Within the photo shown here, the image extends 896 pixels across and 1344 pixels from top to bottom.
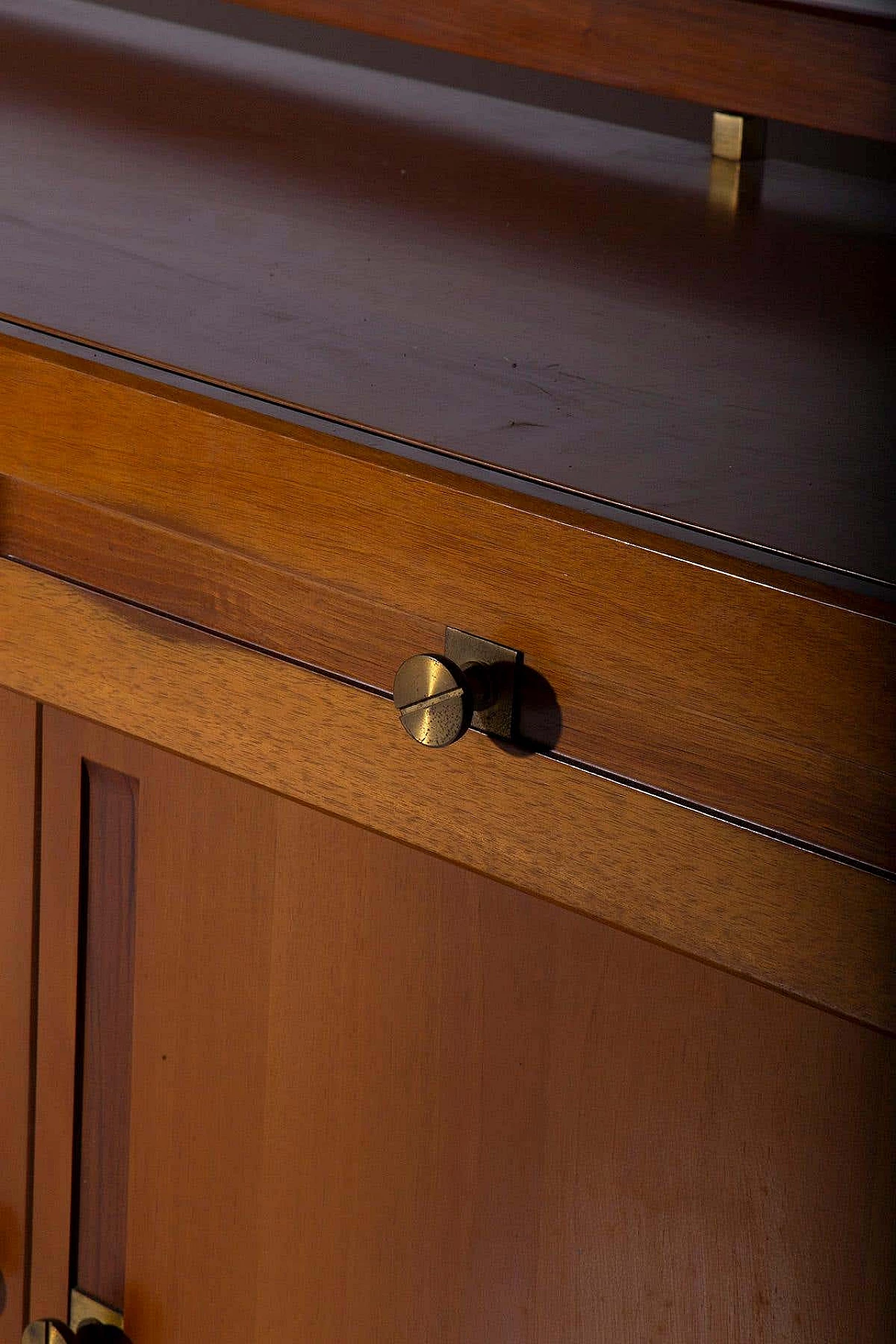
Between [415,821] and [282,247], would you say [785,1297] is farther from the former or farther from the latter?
[282,247]

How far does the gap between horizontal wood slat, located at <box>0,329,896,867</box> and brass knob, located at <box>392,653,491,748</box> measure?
0.01 meters

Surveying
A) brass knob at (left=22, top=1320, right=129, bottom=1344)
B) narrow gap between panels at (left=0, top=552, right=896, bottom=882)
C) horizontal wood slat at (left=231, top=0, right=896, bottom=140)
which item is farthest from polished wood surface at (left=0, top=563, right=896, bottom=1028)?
horizontal wood slat at (left=231, top=0, right=896, bottom=140)

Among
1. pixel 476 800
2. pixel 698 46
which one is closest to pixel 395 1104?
pixel 476 800

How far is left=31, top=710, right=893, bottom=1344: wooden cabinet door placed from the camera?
0.42m

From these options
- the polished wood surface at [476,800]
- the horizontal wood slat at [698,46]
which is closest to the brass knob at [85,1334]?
the polished wood surface at [476,800]

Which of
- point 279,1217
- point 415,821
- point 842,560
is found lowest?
point 279,1217

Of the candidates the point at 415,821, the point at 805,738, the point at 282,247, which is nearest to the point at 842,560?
the point at 805,738

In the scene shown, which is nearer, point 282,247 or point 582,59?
point 282,247

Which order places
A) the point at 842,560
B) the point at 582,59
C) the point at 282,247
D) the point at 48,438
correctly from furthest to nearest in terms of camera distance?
the point at 582,59
the point at 282,247
the point at 48,438
the point at 842,560

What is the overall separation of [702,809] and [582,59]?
425 millimetres

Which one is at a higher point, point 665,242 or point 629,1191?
point 665,242

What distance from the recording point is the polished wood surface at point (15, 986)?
0.55 m

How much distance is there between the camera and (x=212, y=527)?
457mm

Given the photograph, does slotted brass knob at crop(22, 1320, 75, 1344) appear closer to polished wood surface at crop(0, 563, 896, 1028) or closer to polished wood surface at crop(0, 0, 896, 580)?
polished wood surface at crop(0, 563, 896, 1028)
